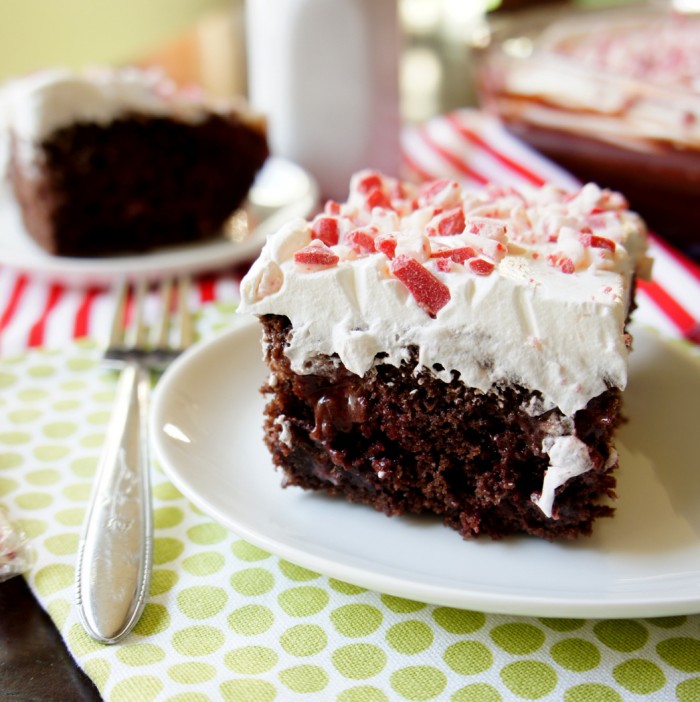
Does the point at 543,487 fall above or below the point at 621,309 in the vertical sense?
below

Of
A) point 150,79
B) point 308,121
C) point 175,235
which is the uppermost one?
point 150,79

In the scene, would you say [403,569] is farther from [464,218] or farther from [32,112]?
[32,112]

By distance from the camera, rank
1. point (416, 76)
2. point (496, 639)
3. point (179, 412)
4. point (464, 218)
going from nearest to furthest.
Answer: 1. point (496, 639)
2. point (464, 218)
3. point (179, 412)
4. point (416, 76)

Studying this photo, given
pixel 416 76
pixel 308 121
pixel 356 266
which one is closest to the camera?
pixel 356 266

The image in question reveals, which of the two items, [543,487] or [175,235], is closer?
[543,487]

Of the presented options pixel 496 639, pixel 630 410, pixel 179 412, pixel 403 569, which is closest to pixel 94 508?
pixel 179 412

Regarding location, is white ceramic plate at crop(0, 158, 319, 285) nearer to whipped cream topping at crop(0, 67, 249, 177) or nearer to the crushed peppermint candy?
whipped cream topping at crop(0, 67, 249, 177)
